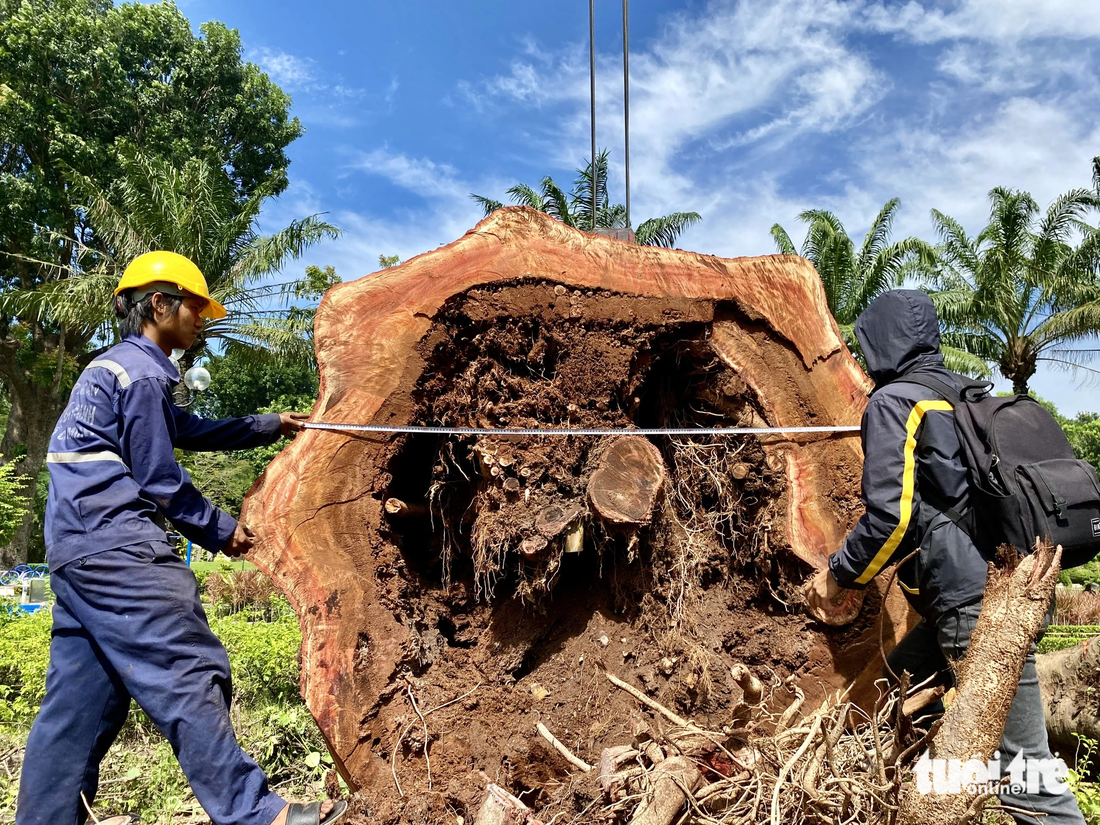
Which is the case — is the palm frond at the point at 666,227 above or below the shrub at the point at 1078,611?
above

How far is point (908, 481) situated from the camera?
1989mm

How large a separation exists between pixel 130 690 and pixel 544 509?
133cm

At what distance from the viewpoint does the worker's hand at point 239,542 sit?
2.19 metres

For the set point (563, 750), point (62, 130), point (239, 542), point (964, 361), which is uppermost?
point (62, 130)

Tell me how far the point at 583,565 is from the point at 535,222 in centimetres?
142

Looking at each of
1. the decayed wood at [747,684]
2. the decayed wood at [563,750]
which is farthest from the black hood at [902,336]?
the decayed wood at [563,750]

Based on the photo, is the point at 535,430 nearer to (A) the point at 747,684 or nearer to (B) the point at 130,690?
(A) the point at 747,684

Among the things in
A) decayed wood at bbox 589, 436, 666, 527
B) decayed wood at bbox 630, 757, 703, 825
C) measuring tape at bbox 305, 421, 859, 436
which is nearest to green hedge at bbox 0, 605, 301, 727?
measuring tape at bbox 305, 421, 859, 436

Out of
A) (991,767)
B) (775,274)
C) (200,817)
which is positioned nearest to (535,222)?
(775,274)

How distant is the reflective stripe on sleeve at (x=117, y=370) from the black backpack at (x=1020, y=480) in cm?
239

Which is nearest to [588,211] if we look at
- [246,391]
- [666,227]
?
[666,227]

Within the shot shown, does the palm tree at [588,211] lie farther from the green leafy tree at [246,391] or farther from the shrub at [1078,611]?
the green leafy tree at [246,391]

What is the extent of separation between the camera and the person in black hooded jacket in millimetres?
1900

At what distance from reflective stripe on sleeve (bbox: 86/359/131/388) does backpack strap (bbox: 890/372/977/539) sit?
2310mm
